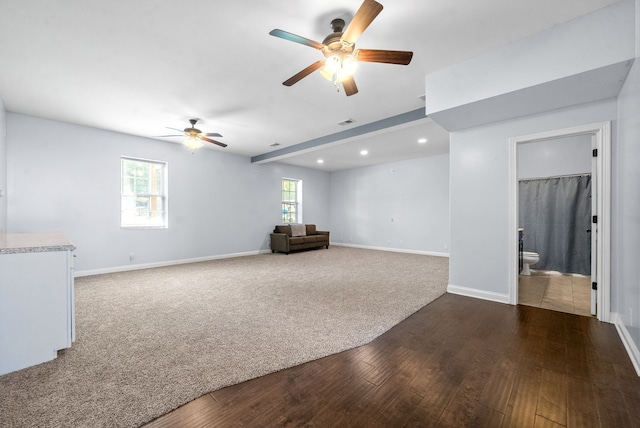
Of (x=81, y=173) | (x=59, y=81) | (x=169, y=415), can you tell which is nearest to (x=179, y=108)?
(x=59, y=81)

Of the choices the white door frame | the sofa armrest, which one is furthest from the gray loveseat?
the white door frame

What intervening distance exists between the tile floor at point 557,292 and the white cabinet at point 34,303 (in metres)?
4.79

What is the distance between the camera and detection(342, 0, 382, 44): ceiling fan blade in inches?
67.2

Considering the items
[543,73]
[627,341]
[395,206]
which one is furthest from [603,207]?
[395,206]

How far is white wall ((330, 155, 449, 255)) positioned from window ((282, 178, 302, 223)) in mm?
1442

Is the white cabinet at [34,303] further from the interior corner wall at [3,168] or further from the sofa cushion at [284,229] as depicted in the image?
the sofa cushion at [284,229]

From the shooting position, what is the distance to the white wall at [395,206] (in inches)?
282

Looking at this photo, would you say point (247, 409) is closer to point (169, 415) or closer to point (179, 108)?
point (169, 415)

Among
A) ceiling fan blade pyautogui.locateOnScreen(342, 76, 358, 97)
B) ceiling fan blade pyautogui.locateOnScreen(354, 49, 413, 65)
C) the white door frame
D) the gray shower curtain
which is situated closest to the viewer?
ceiling fan blade pyautogui.locateOnScreen(354, 49, 413, 65)

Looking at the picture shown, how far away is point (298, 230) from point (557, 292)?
226 inches

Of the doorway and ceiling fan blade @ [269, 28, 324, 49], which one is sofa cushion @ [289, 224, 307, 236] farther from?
ceiling fan blade @ [269, 28, 324, 49]

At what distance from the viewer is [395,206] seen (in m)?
8.05

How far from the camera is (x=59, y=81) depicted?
125 inches

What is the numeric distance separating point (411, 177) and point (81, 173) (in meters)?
7.51
